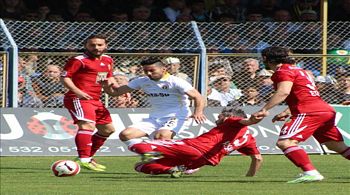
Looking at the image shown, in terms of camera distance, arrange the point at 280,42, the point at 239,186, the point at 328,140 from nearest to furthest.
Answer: the point at 239,186 → the point at 328,140 → the point at 280,42

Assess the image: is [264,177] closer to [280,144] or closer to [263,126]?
[280,144]

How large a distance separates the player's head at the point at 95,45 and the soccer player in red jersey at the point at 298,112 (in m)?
3.41

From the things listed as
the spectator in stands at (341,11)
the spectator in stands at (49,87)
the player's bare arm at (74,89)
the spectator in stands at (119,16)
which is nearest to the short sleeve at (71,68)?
the player's bare arm at (74,89)

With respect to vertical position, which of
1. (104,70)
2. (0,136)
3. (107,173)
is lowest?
(0,136)

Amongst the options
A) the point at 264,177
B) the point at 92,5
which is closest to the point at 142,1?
the point at 92,5

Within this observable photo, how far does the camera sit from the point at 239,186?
40.8 ft

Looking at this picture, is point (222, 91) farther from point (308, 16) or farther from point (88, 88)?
point (88, 88)

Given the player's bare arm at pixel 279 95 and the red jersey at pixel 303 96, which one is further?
the red jersey at pixel 303 96

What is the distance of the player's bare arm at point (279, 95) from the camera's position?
1273 cm

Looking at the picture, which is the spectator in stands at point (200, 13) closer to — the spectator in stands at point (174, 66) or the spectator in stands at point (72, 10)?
the spectator in stands at point (72, 10)

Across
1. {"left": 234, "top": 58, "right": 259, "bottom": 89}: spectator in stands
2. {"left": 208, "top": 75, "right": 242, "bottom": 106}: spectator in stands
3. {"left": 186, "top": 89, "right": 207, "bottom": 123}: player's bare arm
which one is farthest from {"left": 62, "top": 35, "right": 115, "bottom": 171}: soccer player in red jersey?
{"left": 234, "top": 58, "right": 259, "bottom": 89}: spectator in stands

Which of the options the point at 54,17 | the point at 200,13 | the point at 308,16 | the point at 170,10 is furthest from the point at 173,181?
the point at 308,16

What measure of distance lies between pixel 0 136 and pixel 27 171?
3.73 m

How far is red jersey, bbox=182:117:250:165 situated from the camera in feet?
44.9
